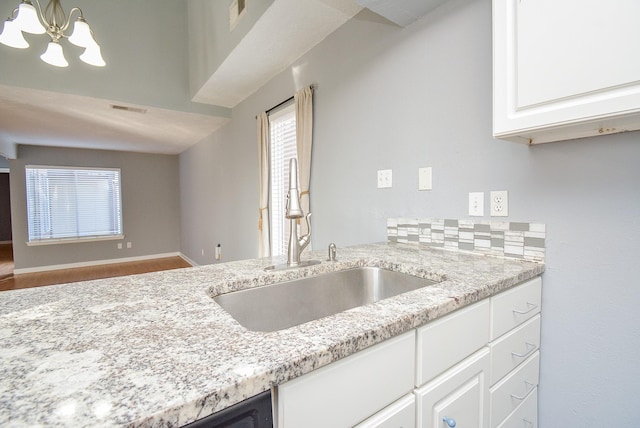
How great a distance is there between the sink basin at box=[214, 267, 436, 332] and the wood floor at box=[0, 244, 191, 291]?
17.0 feet

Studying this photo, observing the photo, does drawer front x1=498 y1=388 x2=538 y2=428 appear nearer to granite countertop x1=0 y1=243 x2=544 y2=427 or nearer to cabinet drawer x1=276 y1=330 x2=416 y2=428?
granite countertop x1=0 y1=243 x2=544 y2=427

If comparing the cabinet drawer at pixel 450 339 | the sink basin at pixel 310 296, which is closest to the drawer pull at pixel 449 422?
the cabinet drawer at pixel 450 339

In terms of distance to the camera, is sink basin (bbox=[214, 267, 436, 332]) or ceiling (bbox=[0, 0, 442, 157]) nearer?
sink basin (bbox=[214, 267, 436, 332])

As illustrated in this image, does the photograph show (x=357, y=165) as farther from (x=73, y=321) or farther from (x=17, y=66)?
(x=17, y=66)

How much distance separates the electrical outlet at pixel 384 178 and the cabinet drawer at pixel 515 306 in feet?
2.94

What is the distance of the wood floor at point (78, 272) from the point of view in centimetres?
476

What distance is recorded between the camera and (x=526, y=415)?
3.90 feet

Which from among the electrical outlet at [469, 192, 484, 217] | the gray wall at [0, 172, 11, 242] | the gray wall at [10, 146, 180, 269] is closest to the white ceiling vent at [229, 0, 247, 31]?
the electrical outlet at [469, 192, 484, 217]

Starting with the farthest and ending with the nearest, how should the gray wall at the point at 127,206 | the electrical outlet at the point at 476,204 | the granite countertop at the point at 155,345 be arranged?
1. the gray wall at the point at 127,206
2. the electrical outlet at the point at 476,204
3. the granite countertop at the point at 155,345

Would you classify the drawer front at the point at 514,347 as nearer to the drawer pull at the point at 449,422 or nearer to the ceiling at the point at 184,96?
the drawer pull at the point at 449,422

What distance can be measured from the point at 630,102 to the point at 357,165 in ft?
4.48

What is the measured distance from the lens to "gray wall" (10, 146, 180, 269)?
5.34 metres

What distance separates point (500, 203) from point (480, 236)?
0.17 m

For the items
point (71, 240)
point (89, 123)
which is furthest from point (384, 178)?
point (71, 240)
